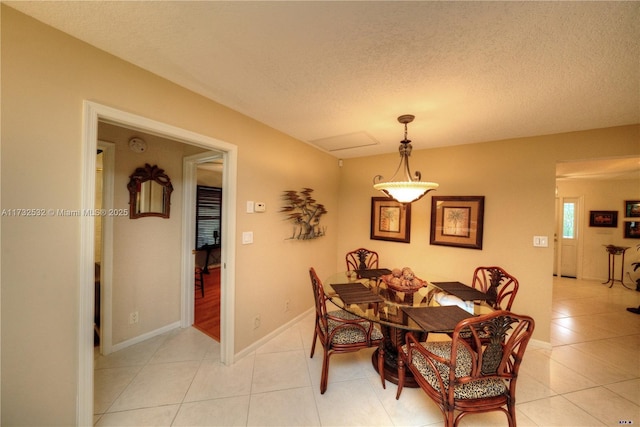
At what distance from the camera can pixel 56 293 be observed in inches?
48.1

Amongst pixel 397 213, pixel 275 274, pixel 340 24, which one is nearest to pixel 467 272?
pixel 397 213

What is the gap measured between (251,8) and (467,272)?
3370mm

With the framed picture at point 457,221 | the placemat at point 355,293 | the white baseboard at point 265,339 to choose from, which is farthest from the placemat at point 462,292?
the white baseboard at point 265,339

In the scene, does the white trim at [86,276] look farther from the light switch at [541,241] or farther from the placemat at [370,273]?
the light switch at [541,241]

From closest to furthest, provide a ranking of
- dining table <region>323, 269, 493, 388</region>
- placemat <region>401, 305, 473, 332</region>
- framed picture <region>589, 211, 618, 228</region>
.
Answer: placemat <region>401, 305, 473, 332</region>, dining table <region>323, 269, 493, 388</region>, framed picture <region>589, 211, 618, 228</region>

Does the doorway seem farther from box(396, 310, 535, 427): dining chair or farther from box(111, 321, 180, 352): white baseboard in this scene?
box(111, 321, 180, 352): white baseboard

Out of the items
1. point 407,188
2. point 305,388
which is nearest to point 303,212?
point 407,188

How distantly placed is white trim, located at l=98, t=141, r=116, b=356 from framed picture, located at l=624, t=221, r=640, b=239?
8789 millimetres

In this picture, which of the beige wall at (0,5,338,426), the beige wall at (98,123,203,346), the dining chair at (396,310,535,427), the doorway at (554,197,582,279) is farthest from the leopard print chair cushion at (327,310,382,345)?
the doorway at (554,197,582,279)

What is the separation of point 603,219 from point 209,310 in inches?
315

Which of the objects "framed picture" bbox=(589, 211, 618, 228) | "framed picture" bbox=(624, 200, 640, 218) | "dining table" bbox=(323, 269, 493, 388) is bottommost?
"dining table" bbox=(323, 269, 493, 388)

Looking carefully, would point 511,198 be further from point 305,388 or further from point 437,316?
point 305,388

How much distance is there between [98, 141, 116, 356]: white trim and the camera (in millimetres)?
2186

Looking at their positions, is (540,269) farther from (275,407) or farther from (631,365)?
(275,407)
